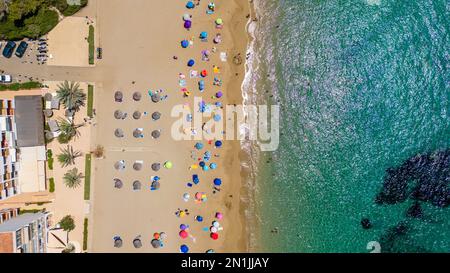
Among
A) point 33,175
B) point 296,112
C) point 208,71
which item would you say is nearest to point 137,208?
point 33,175

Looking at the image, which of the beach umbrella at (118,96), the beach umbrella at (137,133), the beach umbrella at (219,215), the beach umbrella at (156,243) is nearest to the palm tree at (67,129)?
the beach umbrella at (118,96)

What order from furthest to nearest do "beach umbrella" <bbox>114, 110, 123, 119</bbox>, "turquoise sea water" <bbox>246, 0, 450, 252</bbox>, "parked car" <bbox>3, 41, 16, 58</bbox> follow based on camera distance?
"turquoise sea water" <bbox>246, 0, 450, 252</bbox>
"beach umbrella" <bbox>114, 110, 123, 119</bbox>
"parked car" <bbox>3, 41, 16, 58</bbox>

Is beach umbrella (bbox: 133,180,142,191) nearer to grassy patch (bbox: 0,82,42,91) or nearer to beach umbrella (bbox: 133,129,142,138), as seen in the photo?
beach umbrella (bbox: 133,129,142,138)

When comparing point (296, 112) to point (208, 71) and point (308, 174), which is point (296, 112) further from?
point (208, 71)

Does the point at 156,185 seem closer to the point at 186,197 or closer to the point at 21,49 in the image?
the point at 186,197

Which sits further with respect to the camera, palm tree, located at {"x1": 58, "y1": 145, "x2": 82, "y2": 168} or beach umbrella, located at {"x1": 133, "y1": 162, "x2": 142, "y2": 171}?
beach umbrella, located at {"x1": 133, "y1": 162, "x2": 142, "y2": 171}

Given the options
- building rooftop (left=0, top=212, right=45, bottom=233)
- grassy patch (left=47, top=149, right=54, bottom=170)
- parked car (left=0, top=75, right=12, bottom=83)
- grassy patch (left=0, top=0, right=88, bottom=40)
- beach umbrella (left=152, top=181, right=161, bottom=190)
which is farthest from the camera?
beach umbrella (left=152, top=181, right=161, bottom=190)

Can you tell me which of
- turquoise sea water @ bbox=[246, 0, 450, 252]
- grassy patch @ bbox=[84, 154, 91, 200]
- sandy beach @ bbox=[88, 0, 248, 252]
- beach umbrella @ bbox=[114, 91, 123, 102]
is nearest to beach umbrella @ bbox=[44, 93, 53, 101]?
sandy beach @ bbox=[88, 0, 248, 252]

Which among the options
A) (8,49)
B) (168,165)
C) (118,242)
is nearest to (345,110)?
(168,165)

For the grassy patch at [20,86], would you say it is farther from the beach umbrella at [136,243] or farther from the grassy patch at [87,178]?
the beach umbrella at [136,243]
